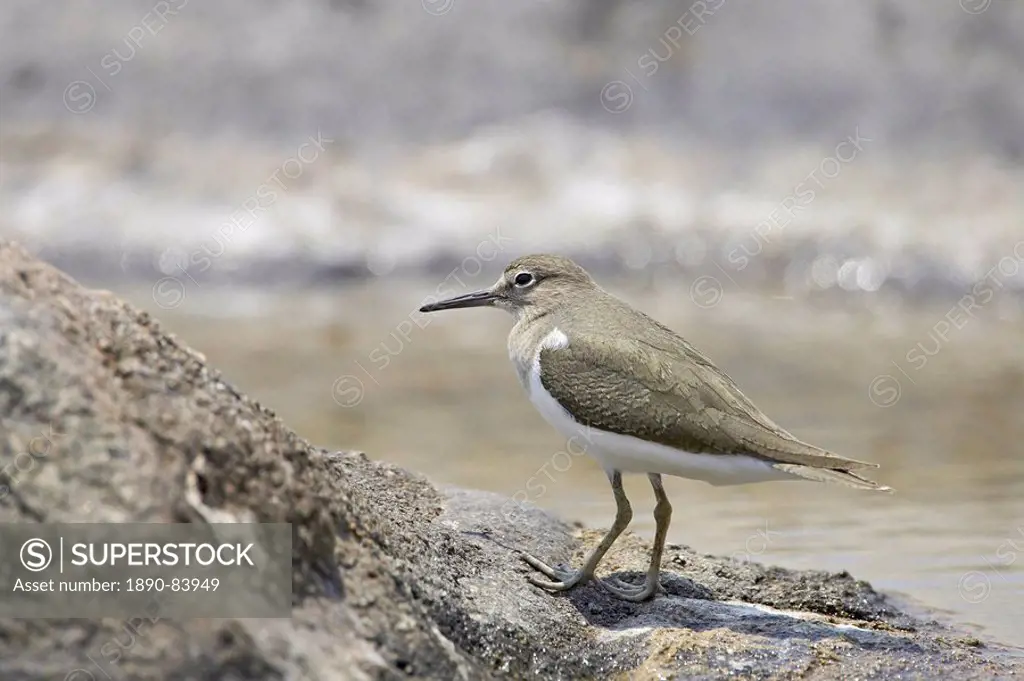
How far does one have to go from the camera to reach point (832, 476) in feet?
18.4

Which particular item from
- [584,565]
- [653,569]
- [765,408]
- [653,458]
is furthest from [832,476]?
[765,408]

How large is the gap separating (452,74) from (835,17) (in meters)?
5.77

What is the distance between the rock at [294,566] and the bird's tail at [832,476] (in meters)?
0.63

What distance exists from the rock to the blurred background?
7.65 meters

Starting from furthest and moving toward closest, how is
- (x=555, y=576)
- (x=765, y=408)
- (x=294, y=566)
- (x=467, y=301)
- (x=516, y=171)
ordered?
1. (x=516, y=171)
2. (x=765, y=408)
3. (x=467, y=301)
4. (x=555, y=576)
5. (x=294, y=566)

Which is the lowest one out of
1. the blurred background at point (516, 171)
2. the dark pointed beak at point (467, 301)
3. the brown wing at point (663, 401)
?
the brown wing at point (663, 401)

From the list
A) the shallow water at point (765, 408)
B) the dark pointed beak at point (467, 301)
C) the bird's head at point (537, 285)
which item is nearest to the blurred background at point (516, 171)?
the shallow water at point (765, 408)

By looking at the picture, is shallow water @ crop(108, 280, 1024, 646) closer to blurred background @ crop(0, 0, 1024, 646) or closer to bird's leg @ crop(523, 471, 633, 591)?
blurred background @ crop(0, 0, 1024, 646)

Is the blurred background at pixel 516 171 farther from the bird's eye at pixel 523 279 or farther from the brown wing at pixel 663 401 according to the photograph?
the brown wing at pixel 663 401

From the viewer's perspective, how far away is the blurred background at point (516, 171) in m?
16.0

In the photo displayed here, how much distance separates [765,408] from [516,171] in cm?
962

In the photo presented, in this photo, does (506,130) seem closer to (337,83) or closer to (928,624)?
(337,83)

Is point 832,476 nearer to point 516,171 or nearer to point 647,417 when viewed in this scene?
point 647,417

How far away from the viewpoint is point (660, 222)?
19.5 m
